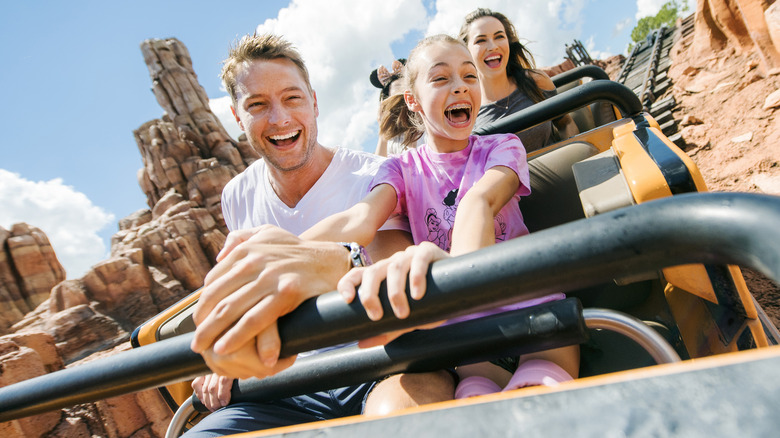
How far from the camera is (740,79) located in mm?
6230

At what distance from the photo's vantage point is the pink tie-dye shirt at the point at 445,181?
134 cm

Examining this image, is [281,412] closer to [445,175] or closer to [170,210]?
[445,175]

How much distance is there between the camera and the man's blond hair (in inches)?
71.4

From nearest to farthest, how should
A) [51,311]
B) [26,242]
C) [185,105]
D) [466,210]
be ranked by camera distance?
[466,210] < [51,311] < [26,242] < [185,105]

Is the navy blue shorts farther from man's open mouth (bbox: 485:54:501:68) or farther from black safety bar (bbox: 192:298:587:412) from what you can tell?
man's open mouth (bbox: 485:54:501:68)

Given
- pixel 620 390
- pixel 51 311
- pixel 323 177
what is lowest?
pixel 620 390

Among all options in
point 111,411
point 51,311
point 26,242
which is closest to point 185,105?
point 26,242

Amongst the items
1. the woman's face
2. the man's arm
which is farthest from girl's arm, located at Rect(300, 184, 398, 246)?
the woman's face

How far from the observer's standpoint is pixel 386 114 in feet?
7.82

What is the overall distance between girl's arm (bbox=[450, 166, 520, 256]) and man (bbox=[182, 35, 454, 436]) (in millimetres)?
301

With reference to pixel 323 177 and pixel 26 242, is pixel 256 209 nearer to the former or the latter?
pixel 323 177

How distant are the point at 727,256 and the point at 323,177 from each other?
162 cm

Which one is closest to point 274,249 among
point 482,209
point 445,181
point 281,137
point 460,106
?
point 482,209

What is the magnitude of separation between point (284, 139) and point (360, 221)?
0.74 meters
